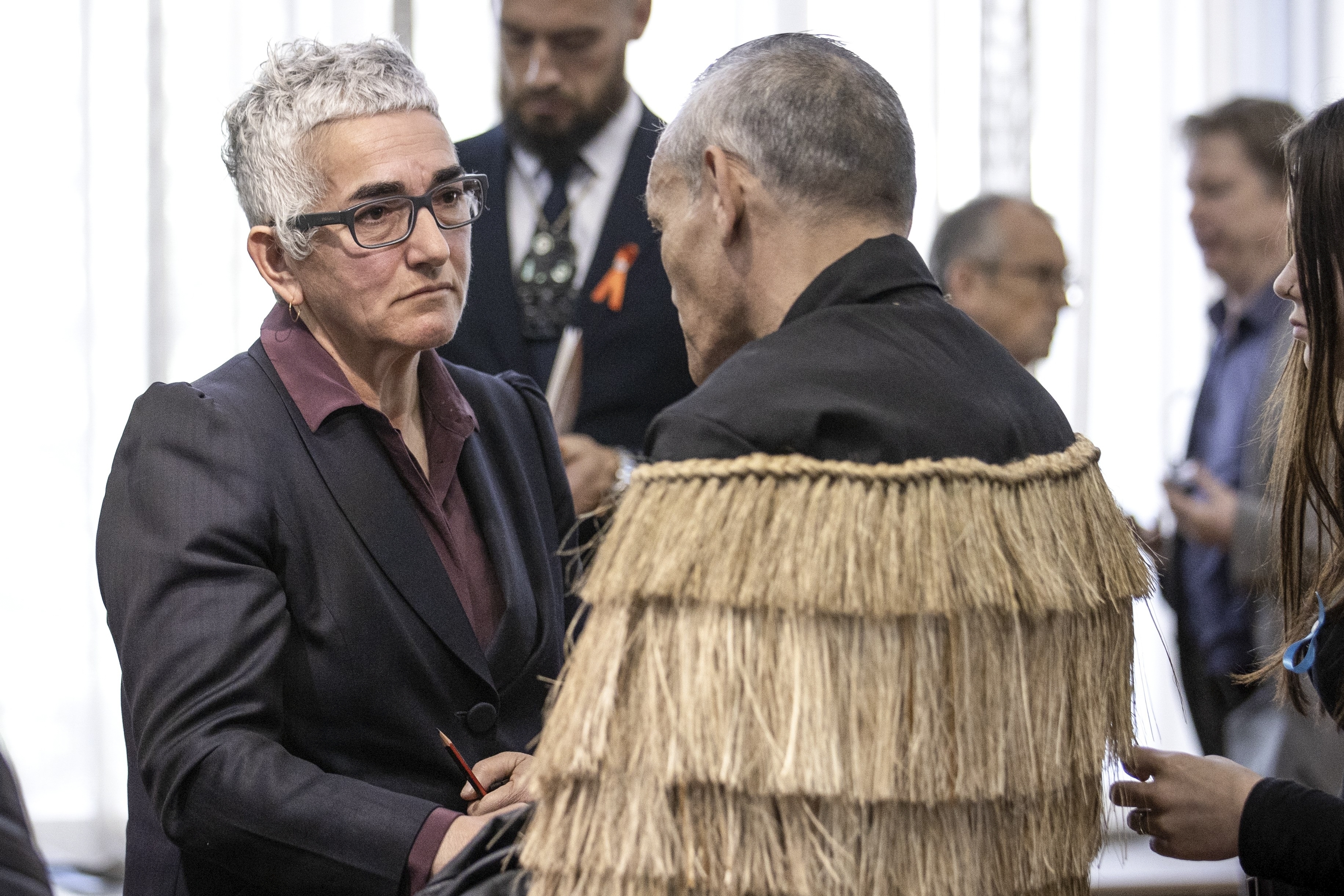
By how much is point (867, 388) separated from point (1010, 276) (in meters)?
1.76

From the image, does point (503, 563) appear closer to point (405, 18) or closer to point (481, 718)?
point (481, 718)

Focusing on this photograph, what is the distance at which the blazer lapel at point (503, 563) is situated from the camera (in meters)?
1.37

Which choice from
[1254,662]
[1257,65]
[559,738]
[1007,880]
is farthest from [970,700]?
[1257,65]

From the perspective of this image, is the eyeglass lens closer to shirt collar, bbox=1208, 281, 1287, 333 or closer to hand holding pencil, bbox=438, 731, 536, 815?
hand holding pencil, bbox=438, 731, 536, 815

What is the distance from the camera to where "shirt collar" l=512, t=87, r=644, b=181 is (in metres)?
2.34

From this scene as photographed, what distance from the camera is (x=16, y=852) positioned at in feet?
2.74

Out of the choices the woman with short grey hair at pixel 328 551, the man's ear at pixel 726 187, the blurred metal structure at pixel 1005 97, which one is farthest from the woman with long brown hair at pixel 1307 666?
the blurred metal structure at pixel 1005 97

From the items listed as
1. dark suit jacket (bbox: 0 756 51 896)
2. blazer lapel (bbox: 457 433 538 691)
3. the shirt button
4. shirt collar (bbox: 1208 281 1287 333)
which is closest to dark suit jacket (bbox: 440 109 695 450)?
blazer lapel (bbox: 457 433 538 691)

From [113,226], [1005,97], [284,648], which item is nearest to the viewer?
[284,648]

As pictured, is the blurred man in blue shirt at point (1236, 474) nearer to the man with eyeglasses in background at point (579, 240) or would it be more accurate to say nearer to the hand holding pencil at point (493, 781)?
the man with eyeglasses in background at point (579, 240)

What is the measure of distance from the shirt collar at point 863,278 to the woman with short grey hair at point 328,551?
1.66ft

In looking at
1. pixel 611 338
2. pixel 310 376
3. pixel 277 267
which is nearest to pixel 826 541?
pixel 310 376

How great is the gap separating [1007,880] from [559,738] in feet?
1.25

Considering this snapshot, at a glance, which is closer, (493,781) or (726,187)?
(726,187)
